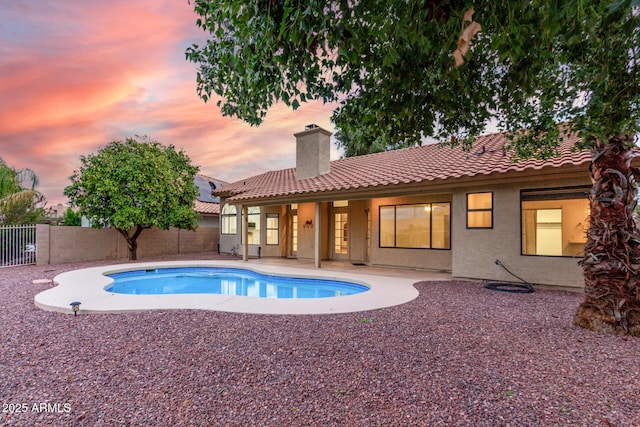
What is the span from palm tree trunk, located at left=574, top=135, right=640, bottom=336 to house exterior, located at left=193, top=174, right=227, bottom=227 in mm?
17568

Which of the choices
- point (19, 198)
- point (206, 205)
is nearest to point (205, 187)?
point (206, 205)

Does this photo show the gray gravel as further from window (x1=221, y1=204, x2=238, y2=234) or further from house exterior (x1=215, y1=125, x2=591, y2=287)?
window (x1=221, y1=204, x2=238, y2=234)

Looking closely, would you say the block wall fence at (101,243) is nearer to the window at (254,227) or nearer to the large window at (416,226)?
the window at (254,227)

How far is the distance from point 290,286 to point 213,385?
7.02 m

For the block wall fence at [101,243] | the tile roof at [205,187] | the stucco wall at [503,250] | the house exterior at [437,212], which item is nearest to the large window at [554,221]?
the house exterior at [437,212]

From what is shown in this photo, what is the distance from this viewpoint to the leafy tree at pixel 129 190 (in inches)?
512

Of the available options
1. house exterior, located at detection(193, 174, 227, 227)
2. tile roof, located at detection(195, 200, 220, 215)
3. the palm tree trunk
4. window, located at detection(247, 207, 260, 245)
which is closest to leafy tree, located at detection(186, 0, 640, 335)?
the palm tree trunk

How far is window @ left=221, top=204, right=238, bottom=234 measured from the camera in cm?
1809

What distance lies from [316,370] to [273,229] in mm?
12898

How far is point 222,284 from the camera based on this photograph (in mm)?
10695

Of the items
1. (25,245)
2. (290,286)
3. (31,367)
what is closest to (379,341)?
(31,367)

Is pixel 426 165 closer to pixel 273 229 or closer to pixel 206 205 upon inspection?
pixel 273 229

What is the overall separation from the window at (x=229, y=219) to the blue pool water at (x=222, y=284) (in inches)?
218

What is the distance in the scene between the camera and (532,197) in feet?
27.1
